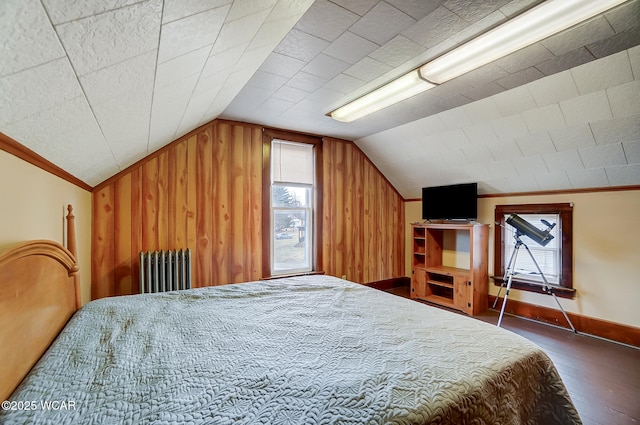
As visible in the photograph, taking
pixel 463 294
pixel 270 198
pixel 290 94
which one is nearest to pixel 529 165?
pixel 463 294

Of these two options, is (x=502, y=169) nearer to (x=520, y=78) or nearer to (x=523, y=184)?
(x=523, y=184)

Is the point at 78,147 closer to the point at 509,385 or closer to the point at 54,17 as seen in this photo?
the point at 54,17

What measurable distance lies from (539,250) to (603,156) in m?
1.33

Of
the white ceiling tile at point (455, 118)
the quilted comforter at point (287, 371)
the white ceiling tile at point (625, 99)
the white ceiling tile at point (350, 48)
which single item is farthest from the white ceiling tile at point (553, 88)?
the quilted comforter at point (287, 371)

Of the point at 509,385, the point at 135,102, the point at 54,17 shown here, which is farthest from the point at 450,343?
the point at 135,102

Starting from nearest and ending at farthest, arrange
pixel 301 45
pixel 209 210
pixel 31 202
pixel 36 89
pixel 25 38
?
pixel 25 38 → pixel 36 89 → pixel 31 202 → pixel 301 45 → pixel 209 210

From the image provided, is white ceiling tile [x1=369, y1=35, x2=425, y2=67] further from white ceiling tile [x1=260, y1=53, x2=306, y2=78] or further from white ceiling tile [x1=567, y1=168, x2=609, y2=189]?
white ceiling tile [x1=567, y1=168, x2=609, y2=189]

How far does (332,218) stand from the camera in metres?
4.42

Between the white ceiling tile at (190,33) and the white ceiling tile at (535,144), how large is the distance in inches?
126

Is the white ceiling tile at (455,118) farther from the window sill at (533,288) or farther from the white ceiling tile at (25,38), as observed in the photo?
the white ceiling tile at (25,38)

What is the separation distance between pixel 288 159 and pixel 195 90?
2.15 metres

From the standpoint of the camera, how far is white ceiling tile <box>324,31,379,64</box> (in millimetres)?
1878

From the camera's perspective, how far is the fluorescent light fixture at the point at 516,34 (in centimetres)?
155

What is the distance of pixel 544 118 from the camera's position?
2.74 meters
